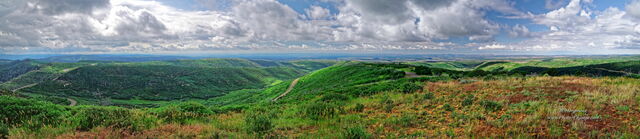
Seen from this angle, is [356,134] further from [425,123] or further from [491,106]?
[491,106]

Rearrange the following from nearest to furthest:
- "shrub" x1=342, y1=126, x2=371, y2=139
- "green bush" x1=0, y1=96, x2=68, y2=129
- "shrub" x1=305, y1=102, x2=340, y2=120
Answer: "shrub" x1=342, y1=126, x2=371, y2=139 < "green bush" x1=0, y1=96, x2=68, y2=129 < "shrub" x1=305, y1=102, x2=340, y2=120

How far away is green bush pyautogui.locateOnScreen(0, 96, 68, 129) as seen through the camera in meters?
9.53

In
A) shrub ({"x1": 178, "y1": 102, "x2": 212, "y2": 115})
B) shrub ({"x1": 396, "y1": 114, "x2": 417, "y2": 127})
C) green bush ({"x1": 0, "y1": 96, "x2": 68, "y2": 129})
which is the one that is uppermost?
green bush ({"x1": 0, "y1": 96, "x2": 68, "y2": 129})

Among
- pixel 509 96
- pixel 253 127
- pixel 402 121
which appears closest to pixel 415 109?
pixel 402 121

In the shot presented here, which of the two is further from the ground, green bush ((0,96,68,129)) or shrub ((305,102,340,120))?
green bush ((0,96,68,129))

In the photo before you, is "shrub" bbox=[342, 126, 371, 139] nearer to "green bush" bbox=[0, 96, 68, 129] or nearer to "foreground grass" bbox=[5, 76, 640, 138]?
"foreground grass" bbox=[5, 76, 640, 138]

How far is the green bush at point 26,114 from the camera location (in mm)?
9531

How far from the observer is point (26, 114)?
1102cm

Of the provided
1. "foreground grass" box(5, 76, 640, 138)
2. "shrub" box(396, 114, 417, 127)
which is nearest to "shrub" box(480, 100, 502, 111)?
"foreground grass" box(5, 76, 640, 138)

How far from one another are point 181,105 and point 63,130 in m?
6.52

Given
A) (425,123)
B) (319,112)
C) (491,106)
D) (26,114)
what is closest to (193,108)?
(26,114)

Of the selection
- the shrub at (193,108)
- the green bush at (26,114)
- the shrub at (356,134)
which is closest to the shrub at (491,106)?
the shrub at (356,134)

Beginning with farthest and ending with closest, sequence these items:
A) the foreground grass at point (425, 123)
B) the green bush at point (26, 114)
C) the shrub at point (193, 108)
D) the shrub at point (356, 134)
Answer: the shrub at point (193, 108)
the green bush at point (26, 114)
the foreground grass at point (425, 123)
the shrub at point (356, 134)

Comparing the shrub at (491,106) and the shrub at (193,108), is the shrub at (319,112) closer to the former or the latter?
the shrub at (193,108)
